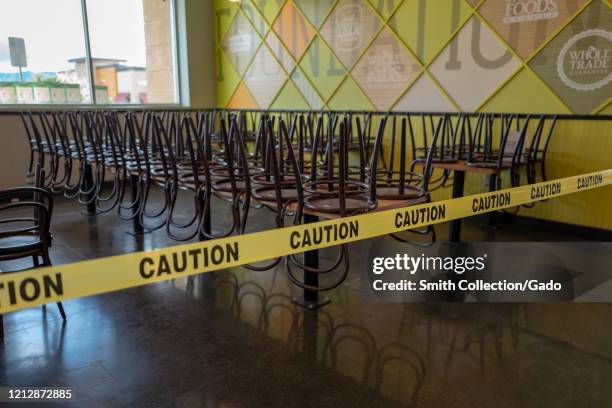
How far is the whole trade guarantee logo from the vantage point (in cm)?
379

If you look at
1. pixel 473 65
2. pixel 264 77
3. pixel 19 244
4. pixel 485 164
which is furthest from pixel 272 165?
pixel 264 77

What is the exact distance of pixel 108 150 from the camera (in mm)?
4344

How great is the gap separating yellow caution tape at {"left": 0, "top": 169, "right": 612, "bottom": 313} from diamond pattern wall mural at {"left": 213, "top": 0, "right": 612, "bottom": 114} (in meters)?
2.51

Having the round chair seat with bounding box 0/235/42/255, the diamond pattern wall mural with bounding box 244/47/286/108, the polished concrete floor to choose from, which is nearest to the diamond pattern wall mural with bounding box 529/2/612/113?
the polished concrete floor

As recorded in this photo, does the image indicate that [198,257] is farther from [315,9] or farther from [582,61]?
[315,9]

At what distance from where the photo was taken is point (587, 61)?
3.89 m

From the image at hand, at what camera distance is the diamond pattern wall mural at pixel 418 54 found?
3959mm

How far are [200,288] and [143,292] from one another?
34cm

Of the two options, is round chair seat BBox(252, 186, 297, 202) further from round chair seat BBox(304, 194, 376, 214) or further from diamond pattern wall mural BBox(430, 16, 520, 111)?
diamond pattern wall mural BBox(430, 16, 520, 111)

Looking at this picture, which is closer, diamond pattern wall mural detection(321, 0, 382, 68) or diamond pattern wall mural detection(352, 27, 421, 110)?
diamond pattern wall mural detection(352, 27, 421, 110)

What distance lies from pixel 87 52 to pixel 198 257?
5857mm

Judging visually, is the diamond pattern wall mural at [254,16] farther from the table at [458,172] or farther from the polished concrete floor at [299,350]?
the polished concrete floor at [299,350]

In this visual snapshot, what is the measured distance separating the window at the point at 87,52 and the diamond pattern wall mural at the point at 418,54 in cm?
100

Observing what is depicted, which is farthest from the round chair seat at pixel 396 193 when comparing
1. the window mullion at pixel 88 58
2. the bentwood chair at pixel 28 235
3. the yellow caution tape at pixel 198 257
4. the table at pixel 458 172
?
the window mullion at pixel 88 58
